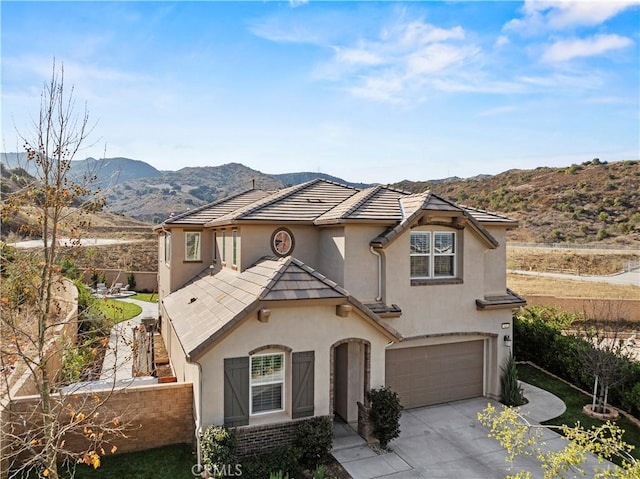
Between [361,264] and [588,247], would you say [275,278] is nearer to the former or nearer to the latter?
[361,264]

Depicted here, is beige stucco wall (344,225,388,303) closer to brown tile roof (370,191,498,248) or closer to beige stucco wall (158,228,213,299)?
brown tile roof (370,191,498,248)

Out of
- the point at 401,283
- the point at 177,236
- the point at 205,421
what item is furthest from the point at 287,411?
the point at 177,236

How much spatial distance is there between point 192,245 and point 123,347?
5855mm

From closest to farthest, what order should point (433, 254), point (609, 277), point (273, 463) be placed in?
point (273, 463) → point (433, 254) → point (609, 277)

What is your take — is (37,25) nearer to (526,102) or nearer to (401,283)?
(401,283)

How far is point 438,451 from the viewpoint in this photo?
12.0 meters

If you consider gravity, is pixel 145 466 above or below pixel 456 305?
below

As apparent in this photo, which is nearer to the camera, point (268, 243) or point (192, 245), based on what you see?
point (268, 243)

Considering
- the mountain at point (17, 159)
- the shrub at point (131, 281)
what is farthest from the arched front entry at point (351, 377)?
→ the shrub at point (131, 281)

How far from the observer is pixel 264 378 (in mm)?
11516

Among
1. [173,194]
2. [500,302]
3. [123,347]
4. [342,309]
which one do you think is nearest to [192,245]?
[123,347]

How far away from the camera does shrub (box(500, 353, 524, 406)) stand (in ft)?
50.5

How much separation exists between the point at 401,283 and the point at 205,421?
7.34 meters

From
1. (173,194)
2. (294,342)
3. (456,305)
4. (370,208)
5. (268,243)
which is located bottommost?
(294,342)
